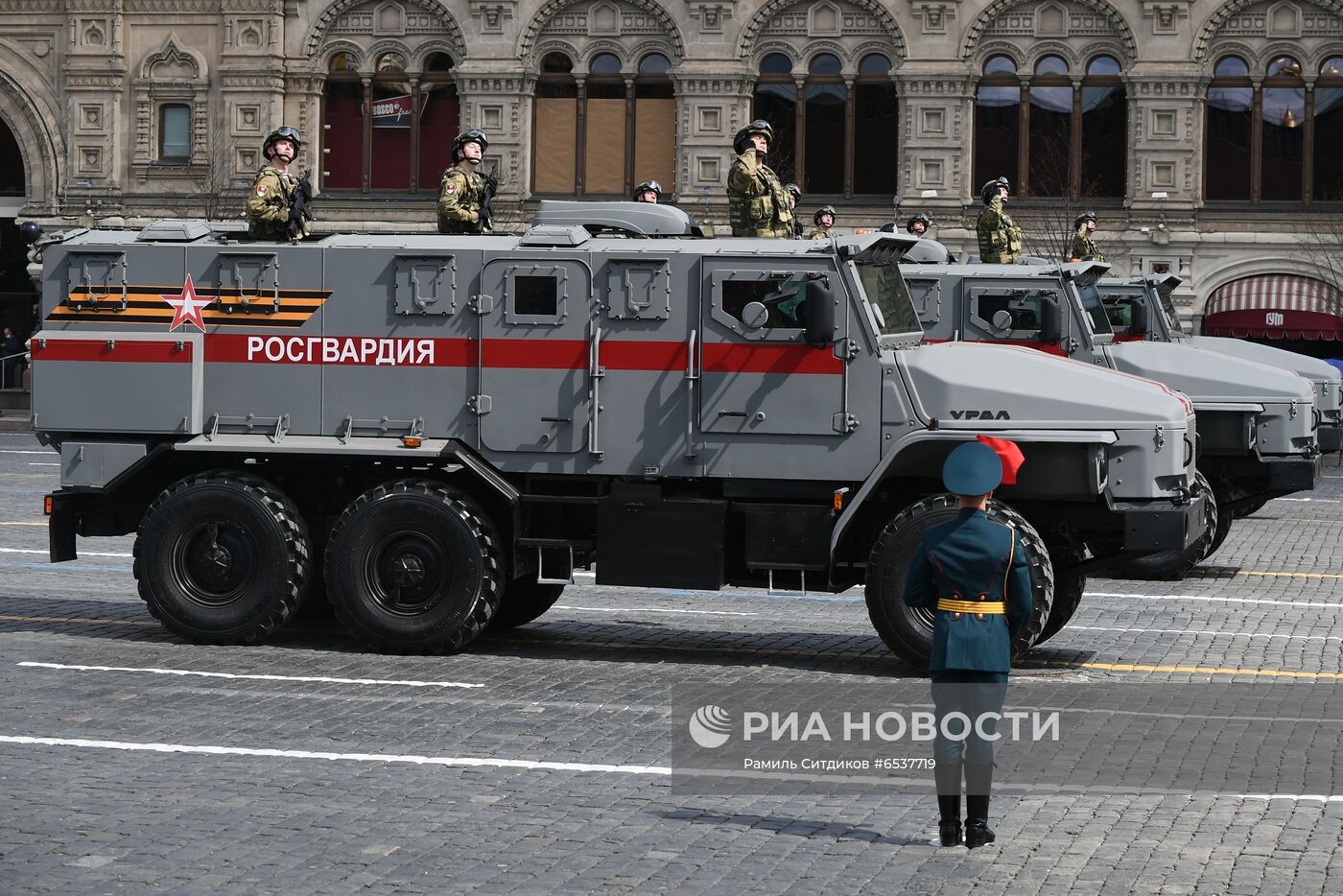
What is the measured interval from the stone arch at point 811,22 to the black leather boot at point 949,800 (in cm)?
3610

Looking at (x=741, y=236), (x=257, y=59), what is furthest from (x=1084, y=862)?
(x=257, y=59)

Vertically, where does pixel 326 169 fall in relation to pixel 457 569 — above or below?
above

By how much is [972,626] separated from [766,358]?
491 cm

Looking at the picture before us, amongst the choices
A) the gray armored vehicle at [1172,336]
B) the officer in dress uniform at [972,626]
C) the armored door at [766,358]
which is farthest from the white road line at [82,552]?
the officer in dress uniform at [972,626]

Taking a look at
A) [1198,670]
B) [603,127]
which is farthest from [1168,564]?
[603,127]

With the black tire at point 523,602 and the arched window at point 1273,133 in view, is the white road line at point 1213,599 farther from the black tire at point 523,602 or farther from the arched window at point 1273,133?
the arched window at point 1273,133

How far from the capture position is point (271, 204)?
Answer: 14078mm

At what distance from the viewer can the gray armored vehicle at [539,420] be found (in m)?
12.8

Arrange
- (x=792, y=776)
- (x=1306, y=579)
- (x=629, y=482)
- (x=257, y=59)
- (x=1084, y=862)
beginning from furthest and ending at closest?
(x=257, y=59) → (x=1306, y=579) → (x=629, y=482) → (x=792, y=776) → (x=1084, y=862)

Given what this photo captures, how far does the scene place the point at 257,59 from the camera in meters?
45.1

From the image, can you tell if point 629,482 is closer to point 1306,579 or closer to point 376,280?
point 376,280

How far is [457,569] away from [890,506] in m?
2.70

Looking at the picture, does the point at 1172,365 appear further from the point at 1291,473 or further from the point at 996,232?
the point at 996,232

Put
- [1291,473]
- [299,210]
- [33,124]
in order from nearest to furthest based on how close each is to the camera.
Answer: [299,210] → [1291,473] → [33,124]
